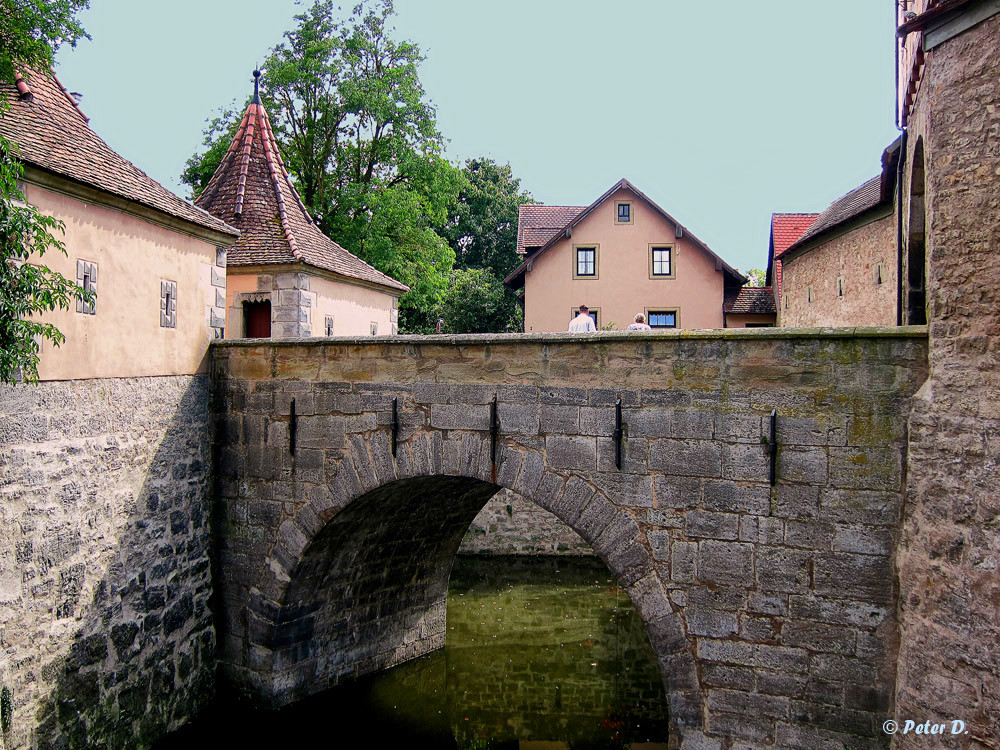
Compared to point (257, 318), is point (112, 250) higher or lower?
higher

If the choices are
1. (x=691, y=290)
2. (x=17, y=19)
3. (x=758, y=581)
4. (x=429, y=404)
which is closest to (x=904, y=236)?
(x=758, y=581)

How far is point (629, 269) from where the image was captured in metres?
25.1

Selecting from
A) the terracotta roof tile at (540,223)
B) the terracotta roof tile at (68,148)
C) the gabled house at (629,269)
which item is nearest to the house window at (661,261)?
the gabled house at (629,269)

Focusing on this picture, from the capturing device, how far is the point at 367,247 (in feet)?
68.1

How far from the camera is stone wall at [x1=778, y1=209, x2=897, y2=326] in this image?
1066cm

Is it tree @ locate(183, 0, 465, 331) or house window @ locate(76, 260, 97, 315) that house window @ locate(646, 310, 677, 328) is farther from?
house window @ locate(76, 260, 97, 315)

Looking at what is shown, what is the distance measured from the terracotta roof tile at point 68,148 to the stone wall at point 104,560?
1810 mm

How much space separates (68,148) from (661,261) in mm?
19596

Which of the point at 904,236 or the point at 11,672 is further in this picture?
the point at 904,236

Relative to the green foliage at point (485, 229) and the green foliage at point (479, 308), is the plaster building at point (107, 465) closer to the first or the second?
the green foliage at point (479, 308)

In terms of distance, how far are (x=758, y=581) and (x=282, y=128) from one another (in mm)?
19218

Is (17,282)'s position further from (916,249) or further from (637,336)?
(916,249)

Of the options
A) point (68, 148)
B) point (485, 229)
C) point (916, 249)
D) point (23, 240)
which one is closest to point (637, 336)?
point (916, 249)

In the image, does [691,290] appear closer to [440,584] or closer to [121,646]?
[440,584]
